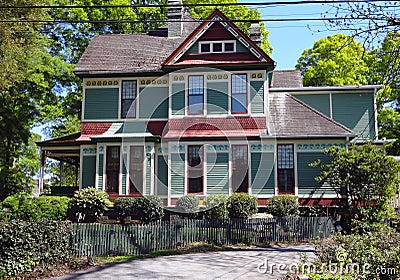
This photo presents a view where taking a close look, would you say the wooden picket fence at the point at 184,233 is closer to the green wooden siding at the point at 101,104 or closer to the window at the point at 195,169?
the window at the point at 195,169

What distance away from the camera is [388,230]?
11430 millimetres

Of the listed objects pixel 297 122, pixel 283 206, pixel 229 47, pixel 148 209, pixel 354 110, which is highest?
pixel 229 47

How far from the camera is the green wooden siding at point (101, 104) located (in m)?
24.5

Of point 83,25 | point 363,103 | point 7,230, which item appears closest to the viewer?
point 7,230

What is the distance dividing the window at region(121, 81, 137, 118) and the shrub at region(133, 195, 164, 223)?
5686mm

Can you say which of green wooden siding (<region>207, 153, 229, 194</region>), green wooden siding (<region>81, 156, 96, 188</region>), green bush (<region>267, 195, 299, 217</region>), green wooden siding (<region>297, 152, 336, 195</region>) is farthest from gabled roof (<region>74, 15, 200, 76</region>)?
green bush (<region>267, 195, 299, 217</region>)

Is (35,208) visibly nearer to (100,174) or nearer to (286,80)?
(100,174)

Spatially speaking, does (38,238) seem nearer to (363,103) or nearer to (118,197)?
(118,197)

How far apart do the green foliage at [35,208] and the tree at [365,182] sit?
11.6m

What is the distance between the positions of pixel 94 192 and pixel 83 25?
18.9m

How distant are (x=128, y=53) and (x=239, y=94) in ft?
24.6

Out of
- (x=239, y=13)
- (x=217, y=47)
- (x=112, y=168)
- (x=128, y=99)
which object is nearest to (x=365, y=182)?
(x=217, y=47)

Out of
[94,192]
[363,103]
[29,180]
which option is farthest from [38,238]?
[29,180]

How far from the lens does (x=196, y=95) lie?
2334cm
